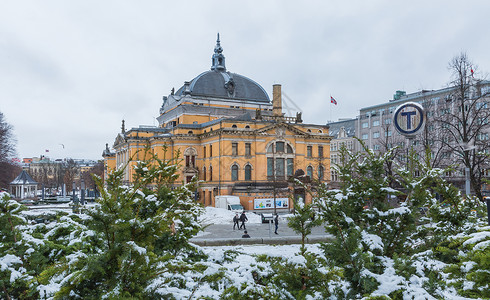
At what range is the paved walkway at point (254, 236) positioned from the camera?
19078 millimetres

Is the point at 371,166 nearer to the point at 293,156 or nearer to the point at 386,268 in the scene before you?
the point at 386,268

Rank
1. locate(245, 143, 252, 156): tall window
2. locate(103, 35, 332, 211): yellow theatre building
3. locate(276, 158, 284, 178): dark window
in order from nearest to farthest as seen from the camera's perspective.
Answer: locate(103, 35, 332, 211): yellow theatre building
locate(245, 143, 252, 156): tall window
locate(276, 158, 284, 178): dark window

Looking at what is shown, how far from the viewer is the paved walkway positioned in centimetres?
1908

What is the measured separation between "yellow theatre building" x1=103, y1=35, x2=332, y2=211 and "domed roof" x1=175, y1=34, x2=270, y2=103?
0.16m

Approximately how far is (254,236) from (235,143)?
25286 millimetres

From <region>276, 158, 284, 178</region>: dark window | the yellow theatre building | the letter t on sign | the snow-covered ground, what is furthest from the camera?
<region>276, 158, 284, 178</region>: dark window

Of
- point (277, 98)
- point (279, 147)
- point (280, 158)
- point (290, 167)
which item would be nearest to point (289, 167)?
point (290, 167)

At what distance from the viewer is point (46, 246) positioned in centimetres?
735

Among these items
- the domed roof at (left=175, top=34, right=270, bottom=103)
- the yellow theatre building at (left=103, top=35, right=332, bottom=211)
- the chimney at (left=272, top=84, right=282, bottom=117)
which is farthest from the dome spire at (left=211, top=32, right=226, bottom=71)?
the chimney at (left=272, top=84, right=282, bottom=117)

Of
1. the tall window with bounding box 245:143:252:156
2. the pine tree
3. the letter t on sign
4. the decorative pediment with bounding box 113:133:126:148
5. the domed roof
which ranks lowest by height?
the pine tree

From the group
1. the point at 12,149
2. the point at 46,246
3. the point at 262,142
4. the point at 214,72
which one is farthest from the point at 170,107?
the point at 46,246

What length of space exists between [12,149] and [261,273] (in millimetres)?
65544

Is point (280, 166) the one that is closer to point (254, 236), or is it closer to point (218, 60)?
point (254, 236)

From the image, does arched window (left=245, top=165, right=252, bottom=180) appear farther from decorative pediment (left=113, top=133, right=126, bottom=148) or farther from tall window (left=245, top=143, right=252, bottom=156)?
decorative pediment (left=113, top=133, right=126, bottom=148)
